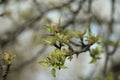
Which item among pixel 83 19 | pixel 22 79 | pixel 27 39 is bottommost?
pixel 22 79

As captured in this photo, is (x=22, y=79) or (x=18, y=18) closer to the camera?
(x=18, y=18)

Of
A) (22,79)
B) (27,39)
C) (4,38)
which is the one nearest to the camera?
(4,38)

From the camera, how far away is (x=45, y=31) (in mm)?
4477

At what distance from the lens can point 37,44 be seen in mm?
4945

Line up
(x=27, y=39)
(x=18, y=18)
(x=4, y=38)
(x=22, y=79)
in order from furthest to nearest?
1. (x=22, y=79)
2. (x=27, y=39)
3. (x=18, y=18)
4. (x=4, y=38)

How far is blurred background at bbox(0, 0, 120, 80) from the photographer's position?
145 inches

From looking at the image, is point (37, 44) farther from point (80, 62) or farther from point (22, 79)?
point (22, 79)

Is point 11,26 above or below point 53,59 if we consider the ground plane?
below

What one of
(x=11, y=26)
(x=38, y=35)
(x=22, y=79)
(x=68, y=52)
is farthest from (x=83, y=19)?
(x=68, y=52)

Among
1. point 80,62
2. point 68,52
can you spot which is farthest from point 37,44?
point 68,52

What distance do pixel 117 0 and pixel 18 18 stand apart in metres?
1.27

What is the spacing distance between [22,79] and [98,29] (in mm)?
2337

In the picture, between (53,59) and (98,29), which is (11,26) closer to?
(98,29)

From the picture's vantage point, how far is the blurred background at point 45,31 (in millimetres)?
3686
